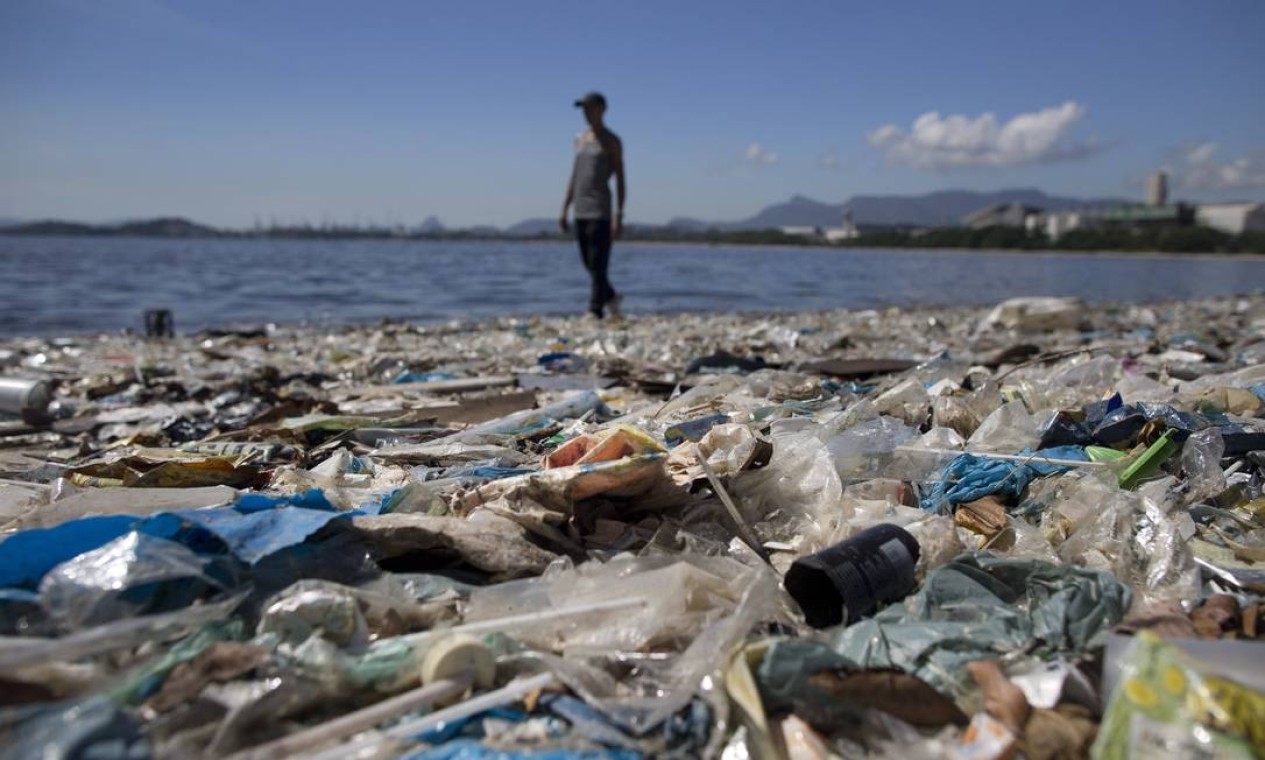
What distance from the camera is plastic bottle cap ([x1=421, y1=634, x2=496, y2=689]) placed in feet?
4.66

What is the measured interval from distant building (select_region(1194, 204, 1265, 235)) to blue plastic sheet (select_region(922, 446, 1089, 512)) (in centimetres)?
8462

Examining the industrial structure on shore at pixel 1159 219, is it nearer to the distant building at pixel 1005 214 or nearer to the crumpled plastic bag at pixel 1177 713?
the distant building at pixel 1005 214

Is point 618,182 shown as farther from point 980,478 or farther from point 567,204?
point 980,478

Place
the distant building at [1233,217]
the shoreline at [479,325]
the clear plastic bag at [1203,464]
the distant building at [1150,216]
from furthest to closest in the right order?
the distant building at [1150,216]
the distant building at [1233,217]
the shoreline at [479,325]
the clear plastic bag at [1203,464]

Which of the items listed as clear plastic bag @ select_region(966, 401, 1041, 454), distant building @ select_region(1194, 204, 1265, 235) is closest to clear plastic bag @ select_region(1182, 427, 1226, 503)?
clear plastic bag @ select_region(966, 401, 1041, 454)

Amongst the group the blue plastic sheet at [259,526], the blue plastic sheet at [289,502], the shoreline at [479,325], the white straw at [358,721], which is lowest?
the shoreline at [479,325]

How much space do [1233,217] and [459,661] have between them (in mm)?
96000

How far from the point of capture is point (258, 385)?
18.4 ft

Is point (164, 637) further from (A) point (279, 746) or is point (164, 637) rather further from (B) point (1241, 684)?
(B) point (1241, 684)

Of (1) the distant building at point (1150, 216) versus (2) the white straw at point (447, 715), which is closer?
(2) the white straw at point (447, 715)

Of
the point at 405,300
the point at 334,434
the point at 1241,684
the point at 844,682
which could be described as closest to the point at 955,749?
the point at 844,682

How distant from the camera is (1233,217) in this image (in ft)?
250

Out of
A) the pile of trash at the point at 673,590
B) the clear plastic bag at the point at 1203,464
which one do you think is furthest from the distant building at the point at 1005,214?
the pile of trash at the point at 673,590

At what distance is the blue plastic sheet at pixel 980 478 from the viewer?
2514 mm
